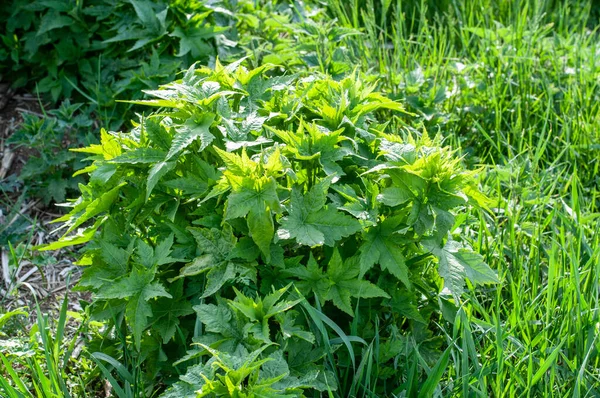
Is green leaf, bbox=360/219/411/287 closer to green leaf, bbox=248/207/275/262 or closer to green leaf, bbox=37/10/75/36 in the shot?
green leaf, bbox=248/207/275/262

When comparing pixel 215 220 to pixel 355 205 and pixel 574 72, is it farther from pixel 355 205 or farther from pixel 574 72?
pixel 574 72

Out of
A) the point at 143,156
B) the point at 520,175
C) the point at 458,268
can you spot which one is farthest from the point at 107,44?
the point at 458,268

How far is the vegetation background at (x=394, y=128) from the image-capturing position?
2.31 m

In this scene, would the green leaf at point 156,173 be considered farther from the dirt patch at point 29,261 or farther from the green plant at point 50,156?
the green plant at point 50,156

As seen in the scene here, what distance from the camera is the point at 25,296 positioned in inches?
112

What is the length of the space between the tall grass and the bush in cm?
25

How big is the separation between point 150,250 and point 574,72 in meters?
2.53

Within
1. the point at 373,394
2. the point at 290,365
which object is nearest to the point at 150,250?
the point at 290,365

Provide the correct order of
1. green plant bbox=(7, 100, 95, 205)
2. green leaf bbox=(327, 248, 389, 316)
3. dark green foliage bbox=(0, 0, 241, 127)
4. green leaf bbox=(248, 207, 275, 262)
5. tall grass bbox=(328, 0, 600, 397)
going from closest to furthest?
green leaf bbox=(248, 207, 275, 262), green leaf bbox=(327, 248, 389, 316), tall grass bbox=(328, 0, 600, 397), green plant bbox=(7, 100, 95, 205), dark green foliage bbox=(0, 0, 241, 127)

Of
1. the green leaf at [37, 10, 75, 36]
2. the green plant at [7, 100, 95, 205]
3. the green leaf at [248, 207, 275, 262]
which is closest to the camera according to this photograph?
the green leaf at [248, 207, 275, 262]

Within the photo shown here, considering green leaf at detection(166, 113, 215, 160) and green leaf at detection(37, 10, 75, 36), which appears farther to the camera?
green leaf at detection(37, 10, 75, 36)

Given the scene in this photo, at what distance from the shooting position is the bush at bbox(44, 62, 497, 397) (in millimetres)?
1958

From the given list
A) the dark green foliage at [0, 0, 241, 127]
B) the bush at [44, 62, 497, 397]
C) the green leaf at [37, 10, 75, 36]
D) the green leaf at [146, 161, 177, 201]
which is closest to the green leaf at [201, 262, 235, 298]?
the bush at [44, 62, 497, 397]

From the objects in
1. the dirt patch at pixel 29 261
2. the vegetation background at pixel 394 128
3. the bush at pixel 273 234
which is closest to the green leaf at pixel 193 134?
the bush at pixel 273 234
